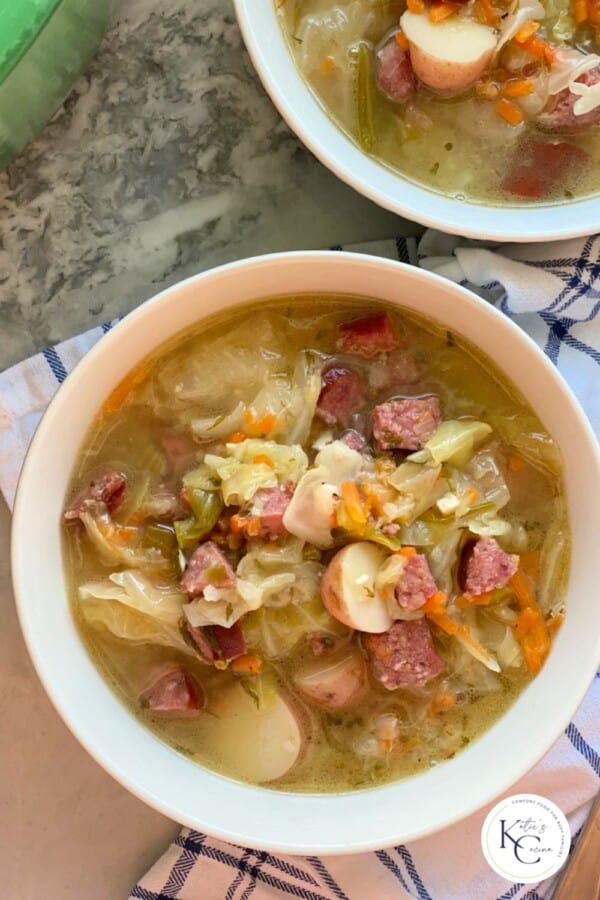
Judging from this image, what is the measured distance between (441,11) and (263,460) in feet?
2.96

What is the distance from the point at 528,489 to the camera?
6.33 feet

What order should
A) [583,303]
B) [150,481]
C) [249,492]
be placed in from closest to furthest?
1. [249,492]
2. [150,481]
3. [583,303]

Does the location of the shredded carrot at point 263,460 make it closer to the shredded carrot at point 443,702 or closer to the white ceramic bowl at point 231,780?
the white ceramic bowl at point 231,780

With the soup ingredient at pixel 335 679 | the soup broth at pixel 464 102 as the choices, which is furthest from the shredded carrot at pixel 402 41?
the soup ingredient at pixel 335 679

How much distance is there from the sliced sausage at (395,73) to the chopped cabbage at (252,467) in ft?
2.42

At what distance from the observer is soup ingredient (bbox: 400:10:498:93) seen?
1.94m

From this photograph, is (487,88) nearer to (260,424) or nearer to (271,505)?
(260,424)

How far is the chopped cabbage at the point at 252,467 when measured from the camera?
1.79m

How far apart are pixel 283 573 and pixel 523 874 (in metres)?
0.86

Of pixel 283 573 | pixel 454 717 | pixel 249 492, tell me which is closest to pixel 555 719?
pixel 454 717

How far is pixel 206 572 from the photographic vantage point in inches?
69.8

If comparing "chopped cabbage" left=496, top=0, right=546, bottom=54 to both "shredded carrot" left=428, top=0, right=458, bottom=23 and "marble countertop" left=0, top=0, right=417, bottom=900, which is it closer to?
"shredded carrot" left=428, top=0, right=458, bottom=23

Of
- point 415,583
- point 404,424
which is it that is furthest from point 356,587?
point 404,424

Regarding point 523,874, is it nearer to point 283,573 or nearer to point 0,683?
point 283,573
